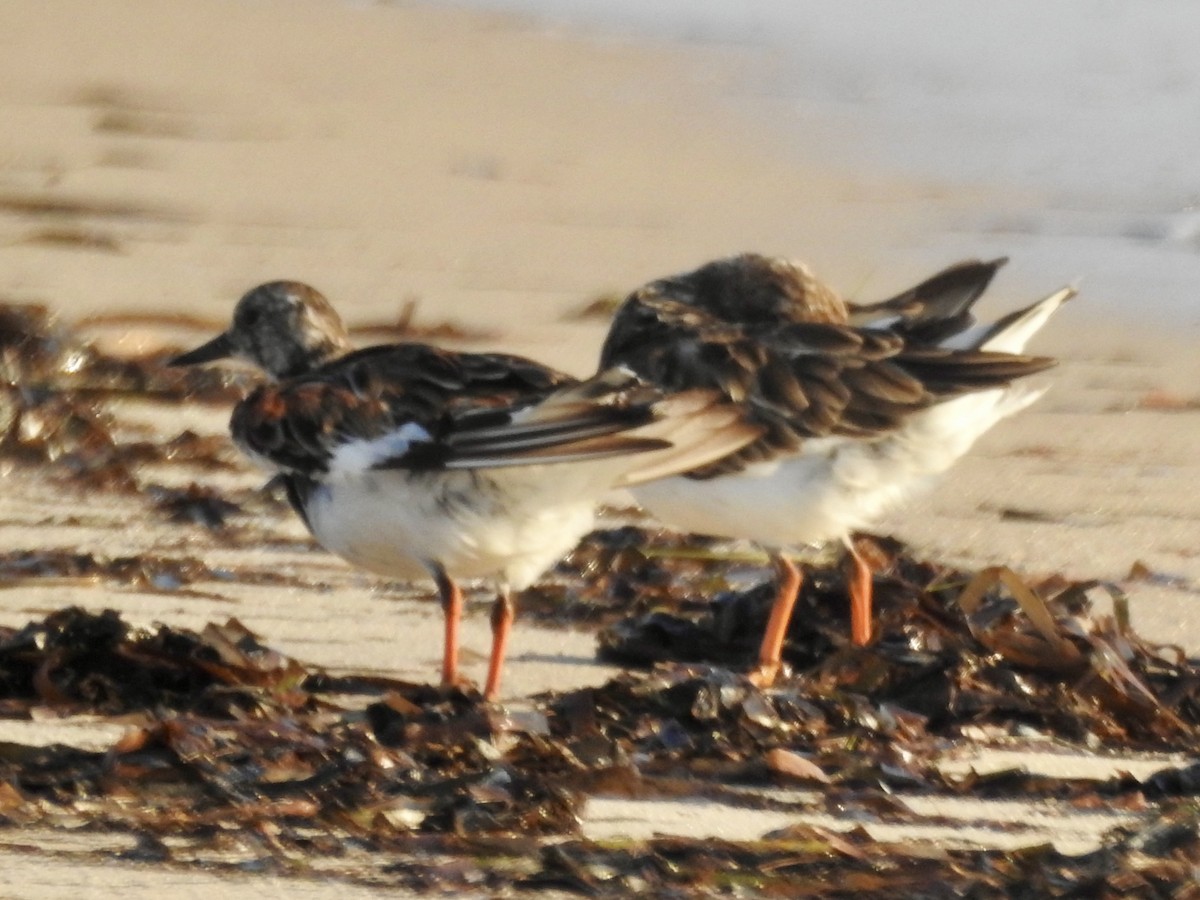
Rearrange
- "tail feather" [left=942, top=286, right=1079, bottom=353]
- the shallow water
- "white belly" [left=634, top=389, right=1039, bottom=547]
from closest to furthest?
"white belly" [left=634, top=389, right=1039, bottom=547]
"tail feather" [left=942, top=286, right=1079, bottom=353]
the shallow water

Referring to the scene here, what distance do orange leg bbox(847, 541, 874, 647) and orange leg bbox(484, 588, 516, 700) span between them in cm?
59

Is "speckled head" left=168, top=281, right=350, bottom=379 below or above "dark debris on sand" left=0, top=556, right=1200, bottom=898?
above

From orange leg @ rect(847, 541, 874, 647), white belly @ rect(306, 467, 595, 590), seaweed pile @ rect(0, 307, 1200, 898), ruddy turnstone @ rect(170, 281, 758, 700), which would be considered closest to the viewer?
seaweed pile @ rect(0, 307, 1200, 898)

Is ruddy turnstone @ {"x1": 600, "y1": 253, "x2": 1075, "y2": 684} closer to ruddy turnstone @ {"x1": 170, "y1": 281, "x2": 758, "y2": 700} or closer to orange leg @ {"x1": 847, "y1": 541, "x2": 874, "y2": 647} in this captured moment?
orange leg @ {"x1": 847, "y1": 541, "x2": 874, "y2": 647}

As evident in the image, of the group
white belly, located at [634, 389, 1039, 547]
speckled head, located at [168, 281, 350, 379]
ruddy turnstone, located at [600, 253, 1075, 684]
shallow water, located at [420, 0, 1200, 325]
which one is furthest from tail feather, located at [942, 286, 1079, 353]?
shallow water, located at [420, 0, 1200, 325]

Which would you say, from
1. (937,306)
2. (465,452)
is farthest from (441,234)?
(465,452)

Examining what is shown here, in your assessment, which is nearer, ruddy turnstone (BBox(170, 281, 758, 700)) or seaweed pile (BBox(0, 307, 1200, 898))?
seaweed pile (BBox(0, 307, 1200, 898))

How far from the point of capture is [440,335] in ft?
19.3

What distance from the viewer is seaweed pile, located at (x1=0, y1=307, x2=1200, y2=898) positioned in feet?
8.66

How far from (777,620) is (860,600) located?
0.17 meters

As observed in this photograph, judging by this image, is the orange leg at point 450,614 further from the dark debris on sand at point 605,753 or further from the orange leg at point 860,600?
the orange leg at point 860,600

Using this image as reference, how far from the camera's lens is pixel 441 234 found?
6898mm

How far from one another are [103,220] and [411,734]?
12.5ft

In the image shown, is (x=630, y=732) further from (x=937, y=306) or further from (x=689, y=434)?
(x=937, y=306)
